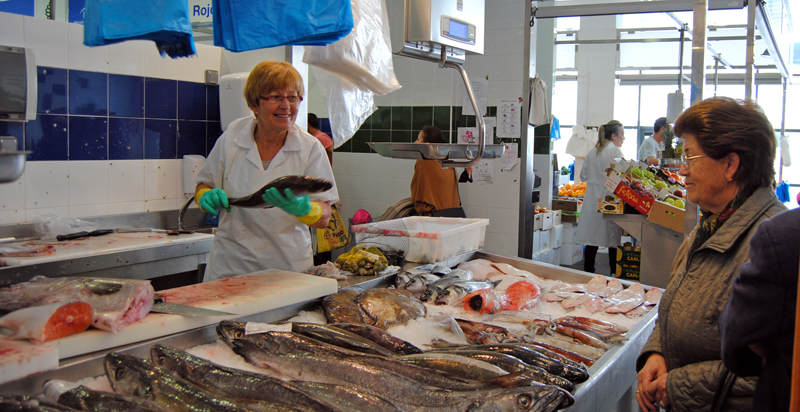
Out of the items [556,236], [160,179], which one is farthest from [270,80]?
[556,236]

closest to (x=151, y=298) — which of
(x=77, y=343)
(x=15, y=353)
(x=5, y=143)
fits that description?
(x=77, y=343)

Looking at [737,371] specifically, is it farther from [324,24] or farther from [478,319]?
[324,24]

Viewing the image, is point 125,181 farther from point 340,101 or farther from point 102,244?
point 340,101

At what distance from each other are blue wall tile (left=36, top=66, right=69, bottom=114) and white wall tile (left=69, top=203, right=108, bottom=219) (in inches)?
29.9

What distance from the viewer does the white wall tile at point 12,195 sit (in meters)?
4.26

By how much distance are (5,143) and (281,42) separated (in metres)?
2.60

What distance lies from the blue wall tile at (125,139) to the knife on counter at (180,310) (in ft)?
10.1

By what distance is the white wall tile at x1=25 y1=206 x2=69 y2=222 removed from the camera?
4.43m

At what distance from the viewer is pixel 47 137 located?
4492 millimetres

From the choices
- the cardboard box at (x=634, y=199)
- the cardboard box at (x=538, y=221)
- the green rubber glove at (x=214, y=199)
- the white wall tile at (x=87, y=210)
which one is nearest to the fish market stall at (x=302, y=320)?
the green rubber glove at (x=214, y=199)

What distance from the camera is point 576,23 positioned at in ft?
46.2

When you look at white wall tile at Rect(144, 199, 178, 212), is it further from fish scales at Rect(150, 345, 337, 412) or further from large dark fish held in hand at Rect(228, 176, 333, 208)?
fish scales at Rect(150, 345, 337, 412)

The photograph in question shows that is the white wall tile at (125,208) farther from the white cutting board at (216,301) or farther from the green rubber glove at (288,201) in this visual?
the green rubber glove at (288,201)

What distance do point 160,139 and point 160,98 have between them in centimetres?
36
